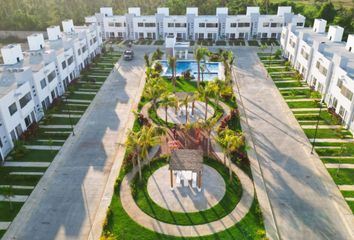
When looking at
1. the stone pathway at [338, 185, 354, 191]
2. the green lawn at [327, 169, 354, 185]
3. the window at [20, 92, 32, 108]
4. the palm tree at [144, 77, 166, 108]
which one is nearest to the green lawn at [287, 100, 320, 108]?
the green lawn at [327, 169, 354, 185]

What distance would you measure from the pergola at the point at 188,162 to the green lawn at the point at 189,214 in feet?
10.9

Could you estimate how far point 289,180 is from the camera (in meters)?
35.6

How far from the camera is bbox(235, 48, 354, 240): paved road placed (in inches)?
1165

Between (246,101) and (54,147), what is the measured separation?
3167cm

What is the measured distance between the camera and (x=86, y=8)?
110188 millimetres

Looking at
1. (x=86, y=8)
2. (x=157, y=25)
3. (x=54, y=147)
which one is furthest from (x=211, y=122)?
(x=86, y=8)

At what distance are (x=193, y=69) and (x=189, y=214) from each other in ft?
145

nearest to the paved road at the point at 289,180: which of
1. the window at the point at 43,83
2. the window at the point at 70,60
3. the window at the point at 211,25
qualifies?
the window at the point at 43,83

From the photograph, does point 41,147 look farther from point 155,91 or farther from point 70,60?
point 70,60

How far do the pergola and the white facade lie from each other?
22.6 m

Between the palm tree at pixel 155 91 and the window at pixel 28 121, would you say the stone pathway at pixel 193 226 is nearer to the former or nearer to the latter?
the palm tree at pixel 155 91

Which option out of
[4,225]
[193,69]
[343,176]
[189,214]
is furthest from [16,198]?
[193,69]

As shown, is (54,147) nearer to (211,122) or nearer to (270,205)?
(211,122)

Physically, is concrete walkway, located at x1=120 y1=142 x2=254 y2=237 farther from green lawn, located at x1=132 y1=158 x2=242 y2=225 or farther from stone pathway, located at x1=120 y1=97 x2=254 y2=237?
green lawn, located at x1=132 y1=158 x2=242 y2=225
